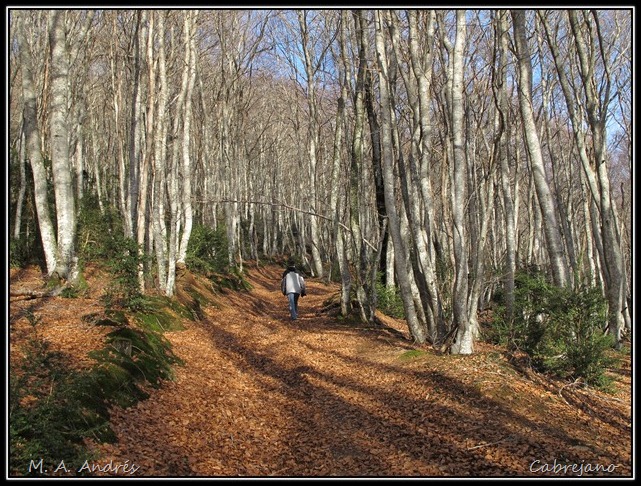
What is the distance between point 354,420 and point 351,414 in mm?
208

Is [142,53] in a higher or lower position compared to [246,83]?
lower

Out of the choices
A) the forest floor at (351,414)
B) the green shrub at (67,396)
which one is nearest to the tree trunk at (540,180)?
the forest floor at (351,414)

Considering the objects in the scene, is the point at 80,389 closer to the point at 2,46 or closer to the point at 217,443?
the point at 217,443

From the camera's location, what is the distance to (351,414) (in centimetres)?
579

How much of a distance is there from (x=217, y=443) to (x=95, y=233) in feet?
24.5

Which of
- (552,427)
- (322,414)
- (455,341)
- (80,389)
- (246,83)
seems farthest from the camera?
(246,83)

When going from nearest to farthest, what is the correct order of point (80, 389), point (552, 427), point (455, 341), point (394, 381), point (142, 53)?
point (80, 389)
point (552, 427)
point (394, 381)
point (455, 341)
point (142, 53)

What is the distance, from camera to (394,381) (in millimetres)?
6738

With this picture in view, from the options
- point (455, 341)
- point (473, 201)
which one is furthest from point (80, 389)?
point (473, 201)

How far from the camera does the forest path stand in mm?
4320

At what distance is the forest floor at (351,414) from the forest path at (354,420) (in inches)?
0.7

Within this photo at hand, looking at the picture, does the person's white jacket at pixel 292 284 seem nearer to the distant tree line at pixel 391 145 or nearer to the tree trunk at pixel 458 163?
the distant tree line at pixel 391 145

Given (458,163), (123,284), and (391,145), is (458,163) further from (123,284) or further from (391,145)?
(123,284)

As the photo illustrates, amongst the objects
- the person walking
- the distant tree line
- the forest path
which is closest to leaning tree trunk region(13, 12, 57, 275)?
the distant tree line
